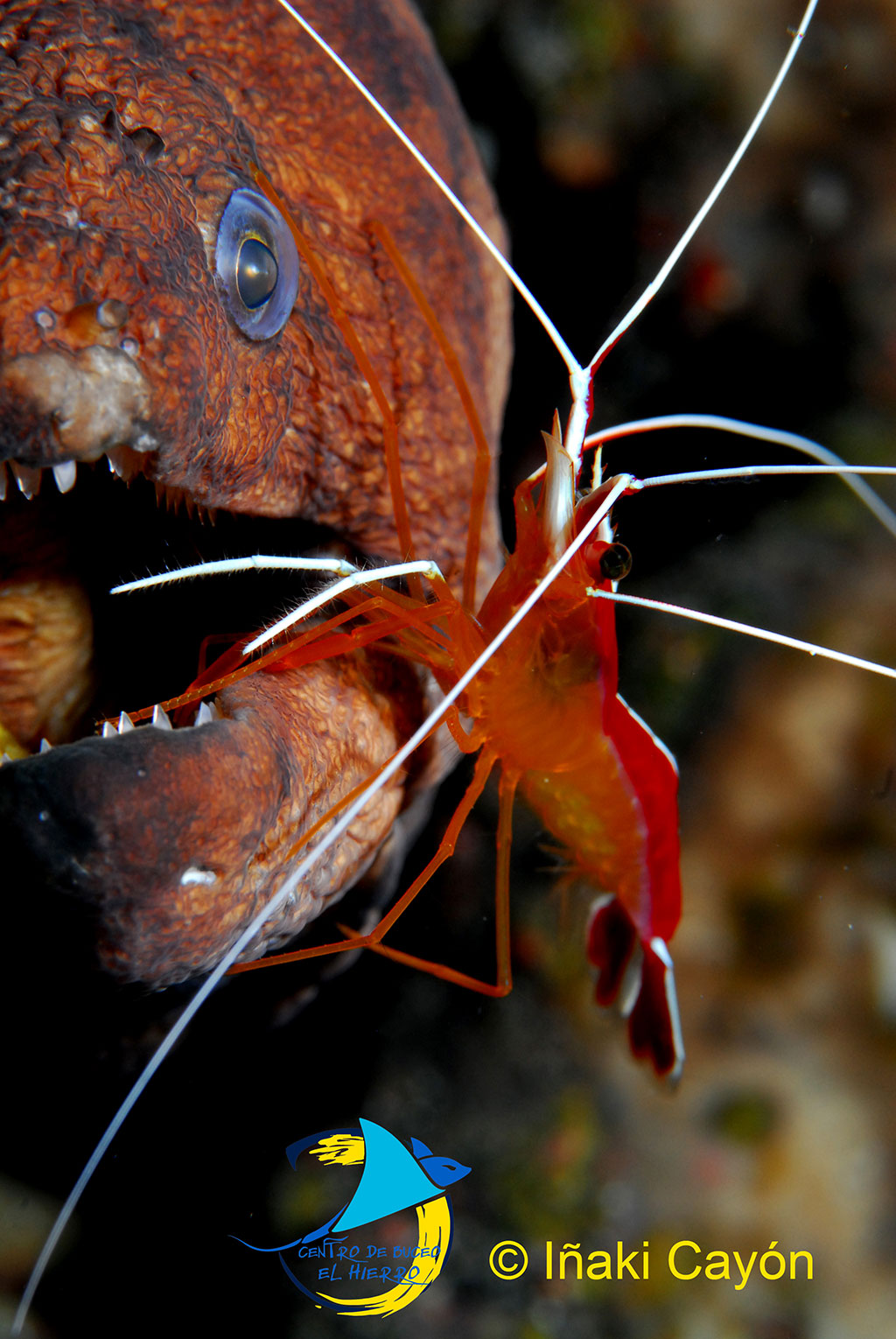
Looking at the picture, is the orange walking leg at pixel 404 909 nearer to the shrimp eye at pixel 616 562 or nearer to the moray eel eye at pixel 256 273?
the shrimp eye at pixel 616 562

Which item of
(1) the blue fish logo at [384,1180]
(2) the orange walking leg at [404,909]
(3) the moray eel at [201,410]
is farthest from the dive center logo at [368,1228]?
(3) the moray eel at [201,410]

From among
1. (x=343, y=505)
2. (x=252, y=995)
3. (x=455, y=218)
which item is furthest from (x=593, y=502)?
(x=252, y=995)

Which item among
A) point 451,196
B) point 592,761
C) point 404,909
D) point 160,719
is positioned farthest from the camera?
point 592,761

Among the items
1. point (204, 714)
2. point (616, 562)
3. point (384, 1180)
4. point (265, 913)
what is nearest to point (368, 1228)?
point (384, 1180)

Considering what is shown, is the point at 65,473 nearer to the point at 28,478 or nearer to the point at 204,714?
the point at 28,478

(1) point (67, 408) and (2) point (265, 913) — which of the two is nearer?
(1) point (67, 408)

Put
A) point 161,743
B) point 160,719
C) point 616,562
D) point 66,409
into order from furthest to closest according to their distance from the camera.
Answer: point 616,562
point 160,719
point 161,743
point 66,409

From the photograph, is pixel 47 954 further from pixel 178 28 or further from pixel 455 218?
pixel 455 218

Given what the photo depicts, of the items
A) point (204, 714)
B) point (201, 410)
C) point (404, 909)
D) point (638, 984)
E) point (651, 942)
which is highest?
point (201, 410)
